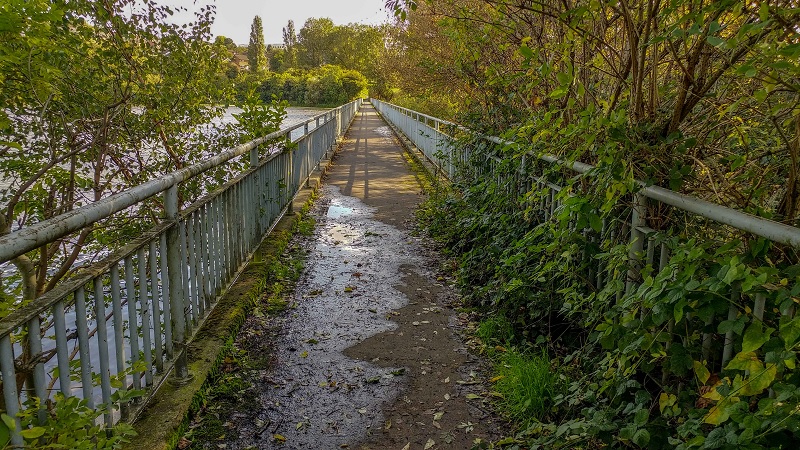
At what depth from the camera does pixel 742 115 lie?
297 cm

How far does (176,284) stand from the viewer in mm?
3268

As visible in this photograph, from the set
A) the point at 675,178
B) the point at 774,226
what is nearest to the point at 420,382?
the point at 675,178

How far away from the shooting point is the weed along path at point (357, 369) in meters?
3.24

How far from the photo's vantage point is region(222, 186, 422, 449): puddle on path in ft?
10.8

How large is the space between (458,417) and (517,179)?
262cm

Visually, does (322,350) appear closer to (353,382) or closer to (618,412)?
(353,382)

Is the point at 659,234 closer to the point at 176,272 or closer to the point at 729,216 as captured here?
the point at 729,216

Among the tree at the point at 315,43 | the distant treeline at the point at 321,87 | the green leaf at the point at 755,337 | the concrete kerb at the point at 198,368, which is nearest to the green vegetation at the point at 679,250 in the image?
the green leaf at the point at 755,337

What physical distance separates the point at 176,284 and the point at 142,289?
1.44 feet

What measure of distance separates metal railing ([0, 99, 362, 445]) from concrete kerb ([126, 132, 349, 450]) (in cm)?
15

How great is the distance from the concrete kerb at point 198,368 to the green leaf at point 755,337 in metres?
2.57

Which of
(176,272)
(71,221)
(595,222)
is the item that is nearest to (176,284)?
(176,272)

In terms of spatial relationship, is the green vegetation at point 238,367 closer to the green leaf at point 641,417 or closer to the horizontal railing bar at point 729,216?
the green leaf at point 641,417

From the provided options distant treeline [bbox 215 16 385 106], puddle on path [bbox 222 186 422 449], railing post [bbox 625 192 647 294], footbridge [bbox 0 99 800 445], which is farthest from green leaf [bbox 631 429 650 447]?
distant treeline [bbox 215 16 385 106]
